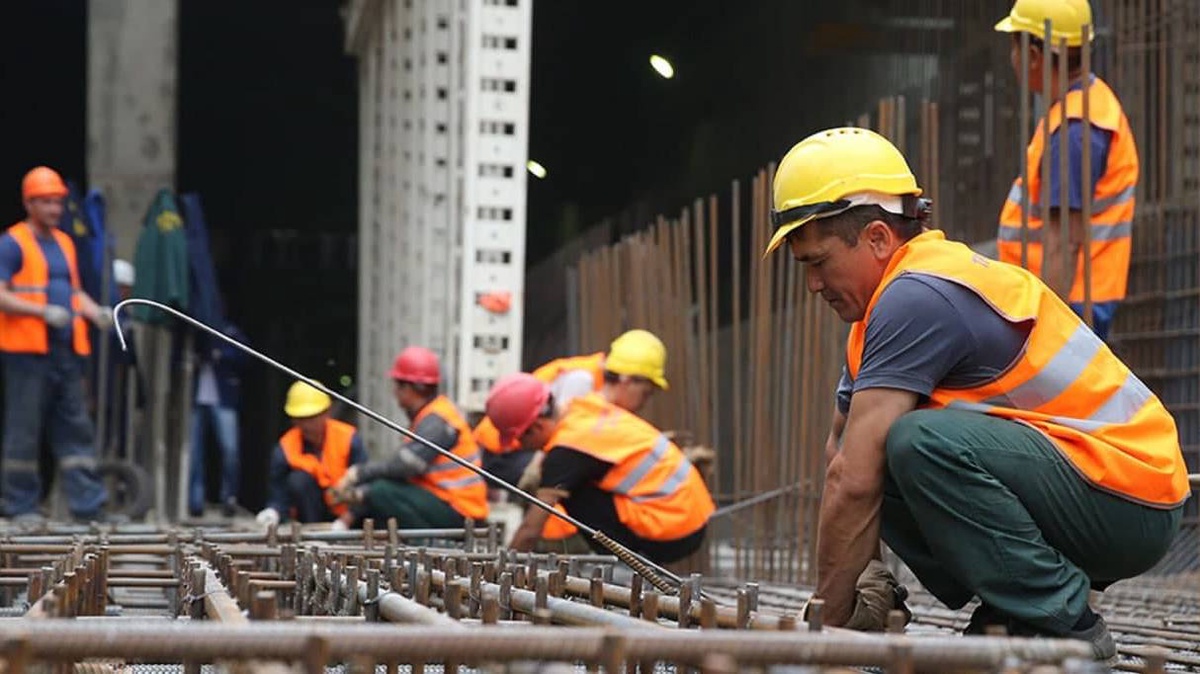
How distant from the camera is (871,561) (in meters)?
4.34

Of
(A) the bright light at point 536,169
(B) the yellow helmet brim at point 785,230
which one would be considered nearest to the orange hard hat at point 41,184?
(B) the yellow helmet brim at point 785,230

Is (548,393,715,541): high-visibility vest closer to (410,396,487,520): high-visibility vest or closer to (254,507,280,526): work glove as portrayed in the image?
(410,396,487,520): high-visibility vest

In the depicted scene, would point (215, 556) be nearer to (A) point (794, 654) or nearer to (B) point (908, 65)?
(A) point (794, 654)

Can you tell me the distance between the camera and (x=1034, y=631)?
404cm

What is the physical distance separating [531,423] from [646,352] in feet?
2.71

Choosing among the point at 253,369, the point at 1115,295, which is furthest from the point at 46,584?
the point at 253,369

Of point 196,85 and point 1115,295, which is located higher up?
point 196,85

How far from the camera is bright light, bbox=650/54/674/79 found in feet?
61.2

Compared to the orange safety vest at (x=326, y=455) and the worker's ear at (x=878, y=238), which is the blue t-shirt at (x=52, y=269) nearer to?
the orange safety vest at (x=326, y=455)

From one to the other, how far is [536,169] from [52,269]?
9.44m

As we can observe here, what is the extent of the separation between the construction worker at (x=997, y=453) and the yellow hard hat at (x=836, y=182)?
3 cm

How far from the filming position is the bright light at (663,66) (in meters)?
18.6

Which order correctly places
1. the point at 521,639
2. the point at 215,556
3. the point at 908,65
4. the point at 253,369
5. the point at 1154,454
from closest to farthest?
the point at 521,639, the point at 1154,454, the point at 215,556, the point at 908,65, the point at 253,369

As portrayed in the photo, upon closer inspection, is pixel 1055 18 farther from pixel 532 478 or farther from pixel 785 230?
pixel 532 478
